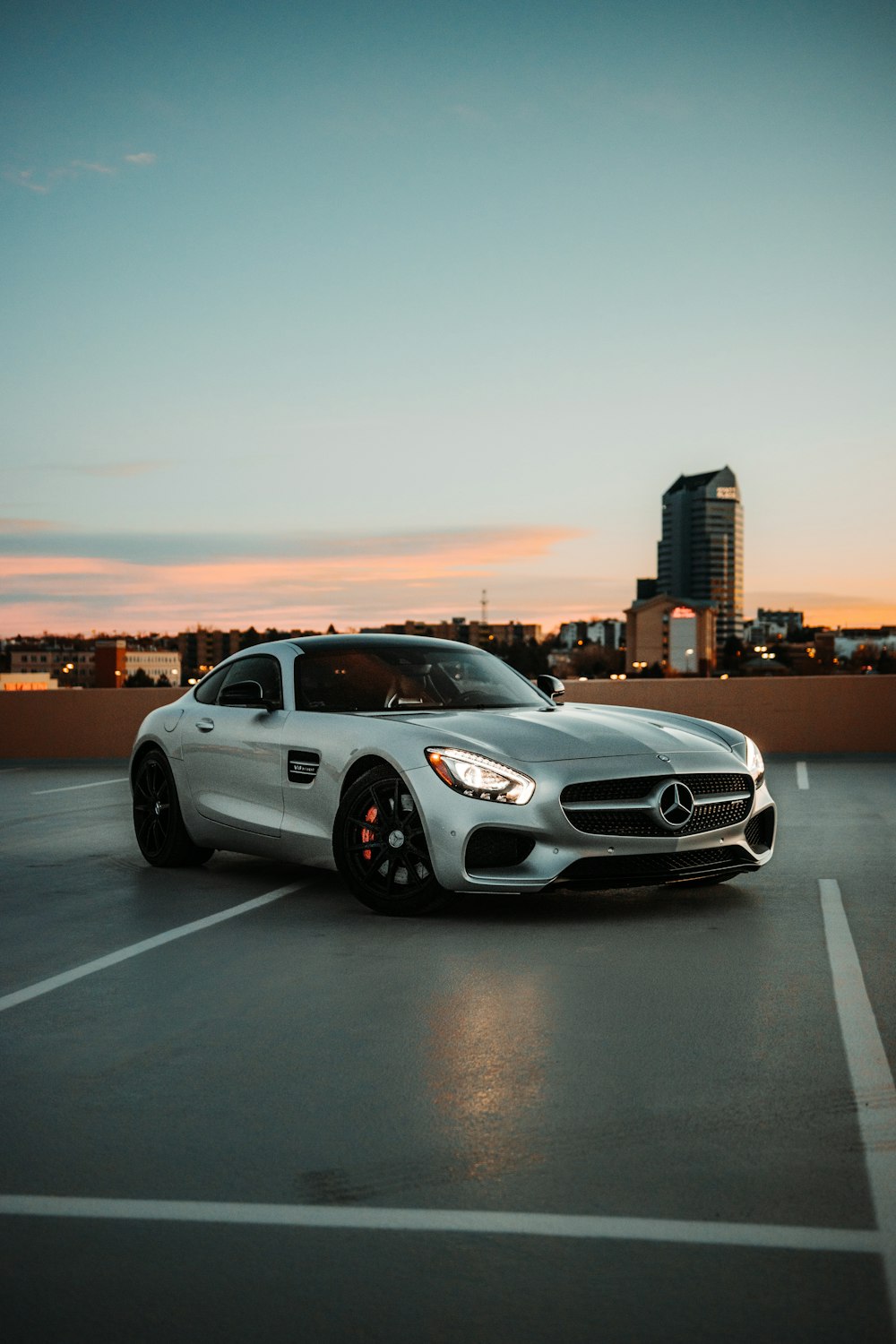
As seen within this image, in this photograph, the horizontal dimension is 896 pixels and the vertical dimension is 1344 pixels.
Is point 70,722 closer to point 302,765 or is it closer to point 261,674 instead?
point 261,674

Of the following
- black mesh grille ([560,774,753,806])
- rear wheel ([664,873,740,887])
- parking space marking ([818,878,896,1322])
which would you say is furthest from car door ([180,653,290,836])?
parking space marking ([818,878,896,1322])

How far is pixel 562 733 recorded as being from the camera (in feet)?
22.2

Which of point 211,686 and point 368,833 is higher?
point 211,686

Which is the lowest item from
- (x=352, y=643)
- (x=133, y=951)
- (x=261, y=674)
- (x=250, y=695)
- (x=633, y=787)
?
(x=133, y=951)

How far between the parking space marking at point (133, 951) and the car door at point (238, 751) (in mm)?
405

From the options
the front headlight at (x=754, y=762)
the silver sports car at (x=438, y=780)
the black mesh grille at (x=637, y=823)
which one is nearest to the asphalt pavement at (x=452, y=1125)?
the silver sports car at (x=438, y=780)

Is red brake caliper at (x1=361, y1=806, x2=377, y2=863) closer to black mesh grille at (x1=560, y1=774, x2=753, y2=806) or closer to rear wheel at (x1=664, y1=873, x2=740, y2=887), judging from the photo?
black mesh grille at (x1=560, y1=774, x2=753, y2=806)

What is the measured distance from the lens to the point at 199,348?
2777 cm

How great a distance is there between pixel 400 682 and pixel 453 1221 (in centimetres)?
497

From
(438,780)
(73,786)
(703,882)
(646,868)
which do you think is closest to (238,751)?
(438,780)

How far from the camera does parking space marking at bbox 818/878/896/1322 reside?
114 inches

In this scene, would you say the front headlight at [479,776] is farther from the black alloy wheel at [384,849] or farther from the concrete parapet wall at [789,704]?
the concrete parapet wall at [789,704]

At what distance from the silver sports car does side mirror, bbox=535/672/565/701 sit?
41mm

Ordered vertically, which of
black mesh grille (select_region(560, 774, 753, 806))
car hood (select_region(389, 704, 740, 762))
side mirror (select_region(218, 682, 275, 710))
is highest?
side mirror (select_region(218, 682, 275, 710))
